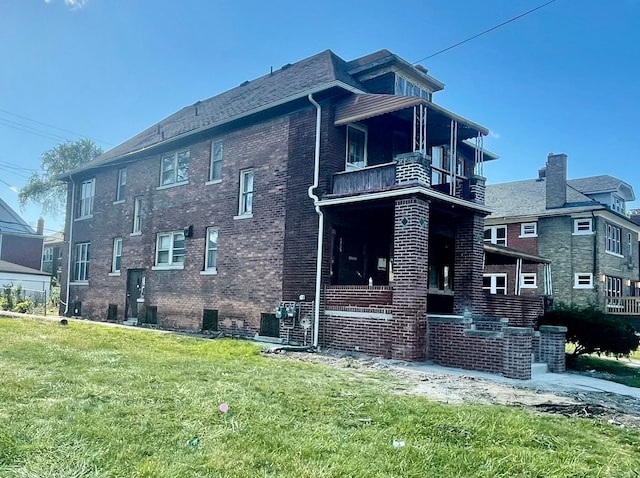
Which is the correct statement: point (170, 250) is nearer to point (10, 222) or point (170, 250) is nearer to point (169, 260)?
point (169, 260)

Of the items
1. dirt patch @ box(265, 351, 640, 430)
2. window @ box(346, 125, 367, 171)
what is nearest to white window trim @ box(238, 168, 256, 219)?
window @ box(346, 125, 367, 171)

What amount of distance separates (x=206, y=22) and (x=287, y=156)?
5679 mm

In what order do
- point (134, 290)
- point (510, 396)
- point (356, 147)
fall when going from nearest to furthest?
point (510, 396)
point (356, 147)
point (134, 290)

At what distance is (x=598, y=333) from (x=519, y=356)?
527 cm

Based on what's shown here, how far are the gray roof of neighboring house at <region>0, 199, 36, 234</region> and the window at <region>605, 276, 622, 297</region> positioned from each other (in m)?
41.7

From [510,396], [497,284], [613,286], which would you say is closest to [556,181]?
[497,284]

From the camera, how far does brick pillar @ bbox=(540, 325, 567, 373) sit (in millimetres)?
11797

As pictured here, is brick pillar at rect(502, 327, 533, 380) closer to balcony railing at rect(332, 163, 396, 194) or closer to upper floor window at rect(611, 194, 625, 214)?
balcony railing at rect(332, 163, 396, 194)

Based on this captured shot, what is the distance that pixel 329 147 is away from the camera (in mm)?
14070

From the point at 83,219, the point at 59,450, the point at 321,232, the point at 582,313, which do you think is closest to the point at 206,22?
the point at 321,232

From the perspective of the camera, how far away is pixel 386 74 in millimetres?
15945

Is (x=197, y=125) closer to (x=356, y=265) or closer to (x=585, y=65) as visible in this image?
(x=356, y=265)

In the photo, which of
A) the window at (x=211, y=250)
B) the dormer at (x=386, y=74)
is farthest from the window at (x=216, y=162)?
the dormer at (x=386, y=74)

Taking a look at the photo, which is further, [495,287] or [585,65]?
[495,287]
